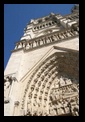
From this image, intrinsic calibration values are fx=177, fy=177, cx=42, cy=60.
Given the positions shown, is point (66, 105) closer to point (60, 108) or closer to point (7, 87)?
point (60, 108)

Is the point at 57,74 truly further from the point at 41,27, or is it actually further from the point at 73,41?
the point at 41,27

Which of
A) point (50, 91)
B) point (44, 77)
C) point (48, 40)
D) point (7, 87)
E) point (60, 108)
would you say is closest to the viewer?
point (60, 108)

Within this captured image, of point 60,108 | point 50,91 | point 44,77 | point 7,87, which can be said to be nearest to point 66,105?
point 60,108

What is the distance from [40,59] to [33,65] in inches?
18.0

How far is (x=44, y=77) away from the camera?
25.7 feet

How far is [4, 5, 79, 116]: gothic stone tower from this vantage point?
6414mm

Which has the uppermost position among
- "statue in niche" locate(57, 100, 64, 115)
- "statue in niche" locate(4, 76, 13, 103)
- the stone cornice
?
the stone cornice

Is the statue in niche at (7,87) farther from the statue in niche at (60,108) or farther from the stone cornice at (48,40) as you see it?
the stone cornice at (48,40)

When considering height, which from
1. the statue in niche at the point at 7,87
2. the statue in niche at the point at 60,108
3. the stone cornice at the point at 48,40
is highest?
the stone cornice at the point at 48,40

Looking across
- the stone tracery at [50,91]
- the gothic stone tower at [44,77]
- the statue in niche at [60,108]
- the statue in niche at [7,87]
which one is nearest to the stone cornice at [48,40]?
the gothic stone tower at [44,77]

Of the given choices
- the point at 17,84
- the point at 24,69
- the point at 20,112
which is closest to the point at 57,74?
the point at 24,69

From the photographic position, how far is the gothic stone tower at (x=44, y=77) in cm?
641

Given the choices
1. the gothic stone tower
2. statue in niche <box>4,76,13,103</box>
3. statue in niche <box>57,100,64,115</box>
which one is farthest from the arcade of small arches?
statue in niche <box>57,100,64,115</box>

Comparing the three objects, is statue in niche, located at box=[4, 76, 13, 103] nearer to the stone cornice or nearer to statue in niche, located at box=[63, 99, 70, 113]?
statue in niche, located at box=[63, 99, 70, 113]
